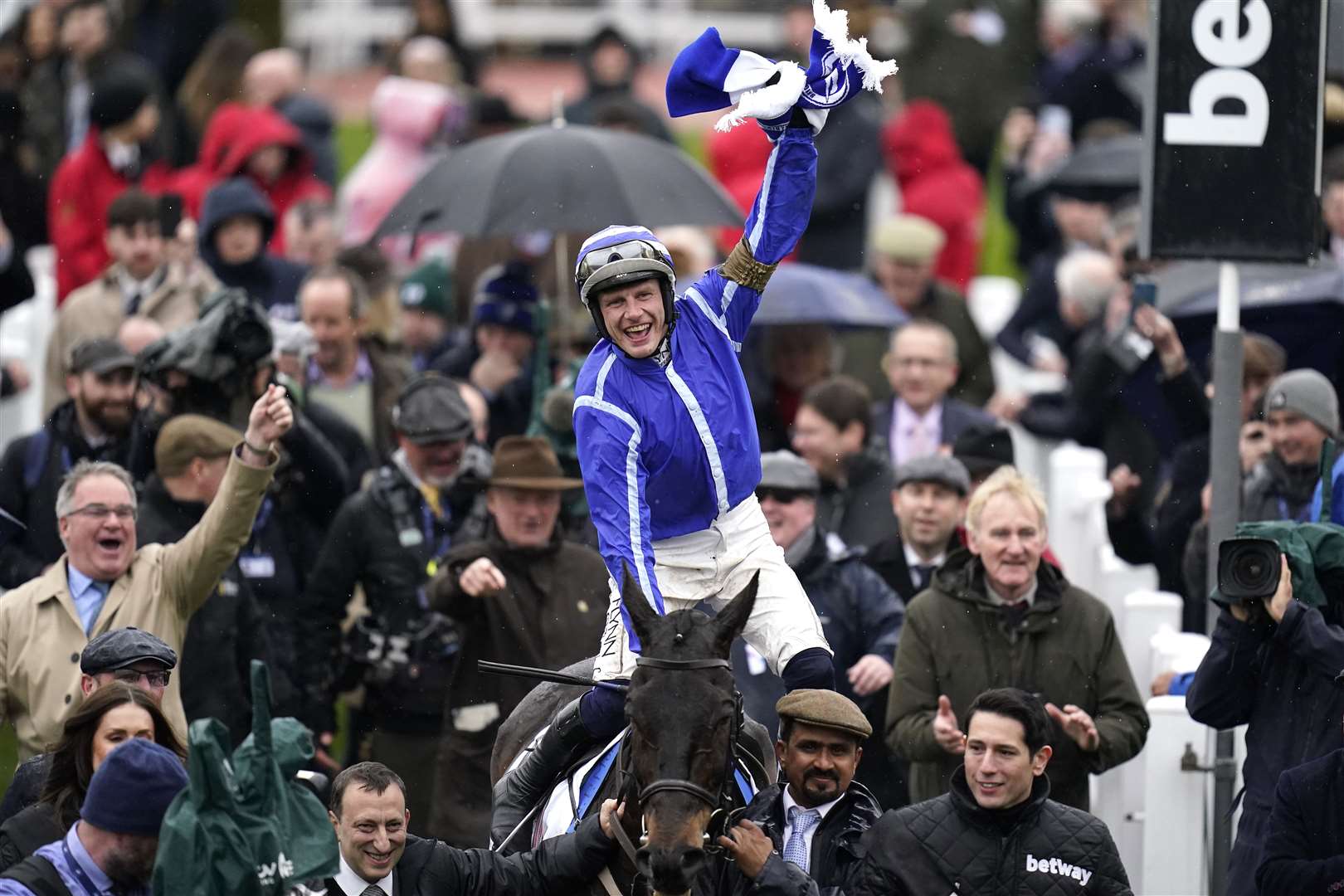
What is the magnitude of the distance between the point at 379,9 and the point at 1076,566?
2272cm

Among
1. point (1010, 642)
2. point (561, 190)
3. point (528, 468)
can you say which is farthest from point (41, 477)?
point (1010, 642)

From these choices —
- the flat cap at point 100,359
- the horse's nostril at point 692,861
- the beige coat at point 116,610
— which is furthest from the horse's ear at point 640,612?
the flat cap at point 100,359

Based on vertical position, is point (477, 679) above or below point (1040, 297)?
below

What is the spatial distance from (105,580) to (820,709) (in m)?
2.88

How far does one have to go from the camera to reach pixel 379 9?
33.1m

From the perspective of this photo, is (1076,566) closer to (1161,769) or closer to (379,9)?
(1161,769)

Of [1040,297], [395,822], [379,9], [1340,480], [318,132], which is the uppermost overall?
[379,9]

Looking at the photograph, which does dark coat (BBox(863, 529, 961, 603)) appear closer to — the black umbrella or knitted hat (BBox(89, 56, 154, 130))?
the black umbrella

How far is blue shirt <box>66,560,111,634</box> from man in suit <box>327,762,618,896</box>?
1.82 meters

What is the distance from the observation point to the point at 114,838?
629cm

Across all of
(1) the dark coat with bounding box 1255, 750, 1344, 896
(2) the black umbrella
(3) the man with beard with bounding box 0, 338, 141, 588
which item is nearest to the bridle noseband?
(1) the dark coat with bounding box 1255, 750, 1344, 896

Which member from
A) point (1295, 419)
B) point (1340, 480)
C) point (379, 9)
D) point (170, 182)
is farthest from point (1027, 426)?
point (379, 9)

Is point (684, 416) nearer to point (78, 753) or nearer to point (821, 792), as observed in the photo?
point (821, 792)

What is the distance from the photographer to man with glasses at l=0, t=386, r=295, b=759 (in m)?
8.52
